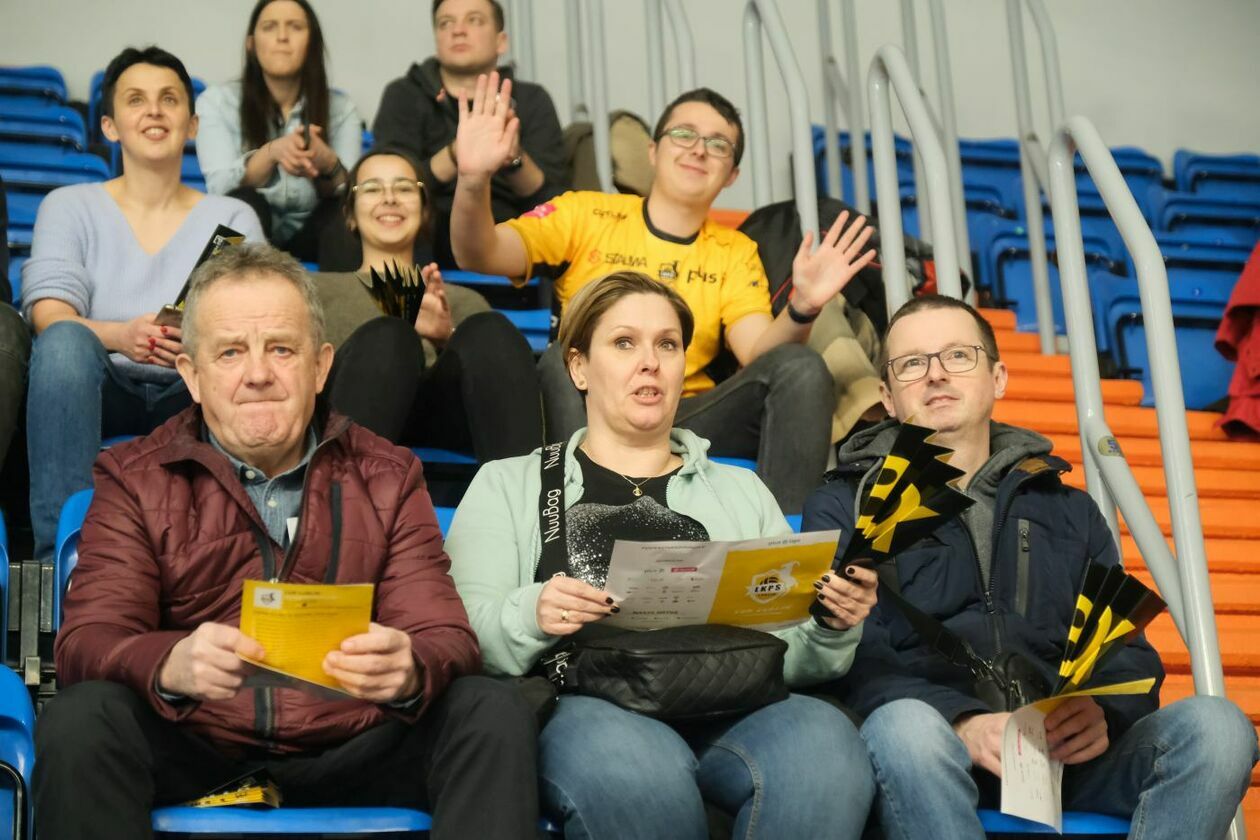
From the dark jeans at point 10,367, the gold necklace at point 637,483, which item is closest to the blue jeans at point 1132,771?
the gold necklace at point 637,483

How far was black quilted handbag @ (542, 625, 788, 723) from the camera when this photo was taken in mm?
1925

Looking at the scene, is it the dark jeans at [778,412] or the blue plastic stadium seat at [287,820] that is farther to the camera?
the dark jeans at [778,412]

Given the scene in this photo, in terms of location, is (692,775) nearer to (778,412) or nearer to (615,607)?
(615,607)

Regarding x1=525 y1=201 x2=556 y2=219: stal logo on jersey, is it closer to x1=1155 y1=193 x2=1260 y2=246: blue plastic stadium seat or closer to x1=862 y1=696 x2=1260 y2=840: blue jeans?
x1=862 y1=696 x2=1260 y2=840: blue jeans

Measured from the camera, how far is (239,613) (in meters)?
1.97

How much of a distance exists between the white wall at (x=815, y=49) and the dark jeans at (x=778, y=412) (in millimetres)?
2641

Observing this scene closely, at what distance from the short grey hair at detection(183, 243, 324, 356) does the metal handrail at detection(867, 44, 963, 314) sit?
1.32 meters

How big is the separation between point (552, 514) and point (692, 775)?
45 cm

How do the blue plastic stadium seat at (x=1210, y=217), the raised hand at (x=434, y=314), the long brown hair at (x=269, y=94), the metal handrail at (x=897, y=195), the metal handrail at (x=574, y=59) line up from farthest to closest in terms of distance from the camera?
the blue plastic stadium seat at (x=1210, y=217) < the metal handrail at (x=574, y=59) < the long brown hair at (x=269, y=94) < the metal handrail at (x=897, y=195) < the raised hand at (x=434, y=314)

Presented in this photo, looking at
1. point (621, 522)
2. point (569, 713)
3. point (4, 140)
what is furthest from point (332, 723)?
point (4, 140)

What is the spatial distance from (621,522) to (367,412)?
64 centimetres

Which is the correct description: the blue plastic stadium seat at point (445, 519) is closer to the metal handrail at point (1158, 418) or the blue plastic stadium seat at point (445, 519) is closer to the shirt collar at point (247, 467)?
the shirt collar at point (247, 467)

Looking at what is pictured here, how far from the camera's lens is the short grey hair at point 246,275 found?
2133mm

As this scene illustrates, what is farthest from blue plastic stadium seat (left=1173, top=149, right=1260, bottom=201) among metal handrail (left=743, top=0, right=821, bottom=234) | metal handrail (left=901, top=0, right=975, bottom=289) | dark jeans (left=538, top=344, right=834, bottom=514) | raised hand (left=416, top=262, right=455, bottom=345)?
raised hand (left=416, top=262, right=455, bottom=345)
